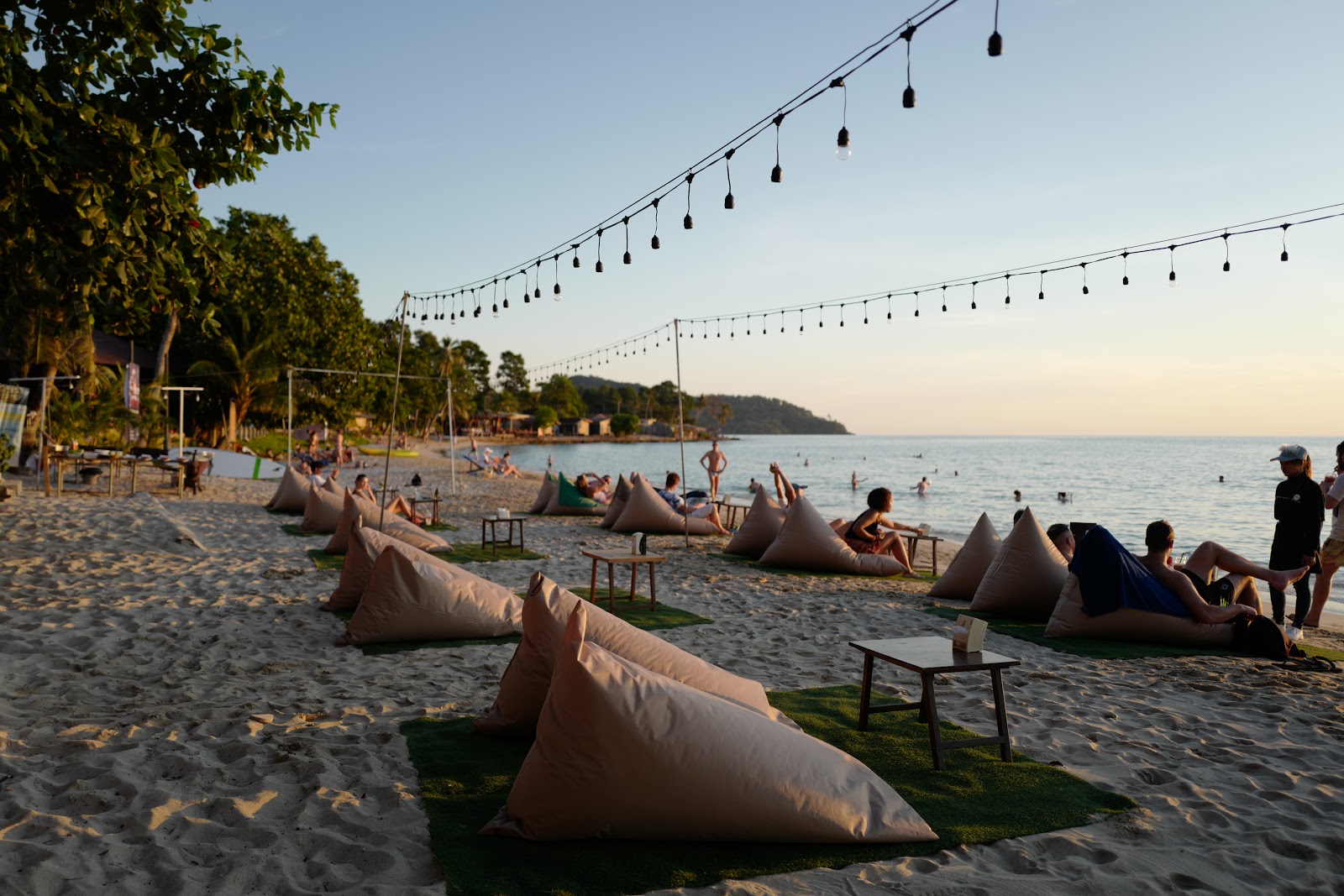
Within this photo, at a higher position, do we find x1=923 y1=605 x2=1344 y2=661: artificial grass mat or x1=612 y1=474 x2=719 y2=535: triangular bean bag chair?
x1=612 y1=474 x2=719 y2=535: triangular bean bag chair

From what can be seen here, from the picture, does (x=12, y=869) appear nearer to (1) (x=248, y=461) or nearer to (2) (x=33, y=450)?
(2) (x=33, y=450)

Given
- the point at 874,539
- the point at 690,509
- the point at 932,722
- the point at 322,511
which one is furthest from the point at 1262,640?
the point at 322,511

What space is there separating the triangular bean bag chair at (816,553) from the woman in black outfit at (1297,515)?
11.4ft

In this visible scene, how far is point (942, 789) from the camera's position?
3250mm

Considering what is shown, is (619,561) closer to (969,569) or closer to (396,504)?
(969,569)

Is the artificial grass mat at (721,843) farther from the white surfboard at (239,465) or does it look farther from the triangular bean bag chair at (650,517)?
the white surfboard at (239,465)

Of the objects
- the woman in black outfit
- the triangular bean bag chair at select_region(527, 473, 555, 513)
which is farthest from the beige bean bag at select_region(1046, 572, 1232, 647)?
the triangular bean bag chair at select_region(527, 473, 555, 513)

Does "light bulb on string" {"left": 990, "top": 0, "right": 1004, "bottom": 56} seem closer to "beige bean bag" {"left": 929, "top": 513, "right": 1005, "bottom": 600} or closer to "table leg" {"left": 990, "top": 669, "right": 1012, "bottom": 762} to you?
"table leg" {"left": 990, "top": 669, "right": 1012, "bottom": 762}

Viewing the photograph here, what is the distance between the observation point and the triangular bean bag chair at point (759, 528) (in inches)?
397

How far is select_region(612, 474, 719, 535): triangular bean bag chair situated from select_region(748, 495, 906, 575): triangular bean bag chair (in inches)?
135

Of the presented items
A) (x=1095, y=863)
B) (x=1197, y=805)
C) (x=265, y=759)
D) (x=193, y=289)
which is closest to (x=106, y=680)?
(x=265, y=759)

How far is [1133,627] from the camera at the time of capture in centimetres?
575

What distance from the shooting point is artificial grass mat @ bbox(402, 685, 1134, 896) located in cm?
250

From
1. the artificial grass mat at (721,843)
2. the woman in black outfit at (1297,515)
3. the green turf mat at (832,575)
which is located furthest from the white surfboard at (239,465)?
the woman in black outfit at (1297,515)
